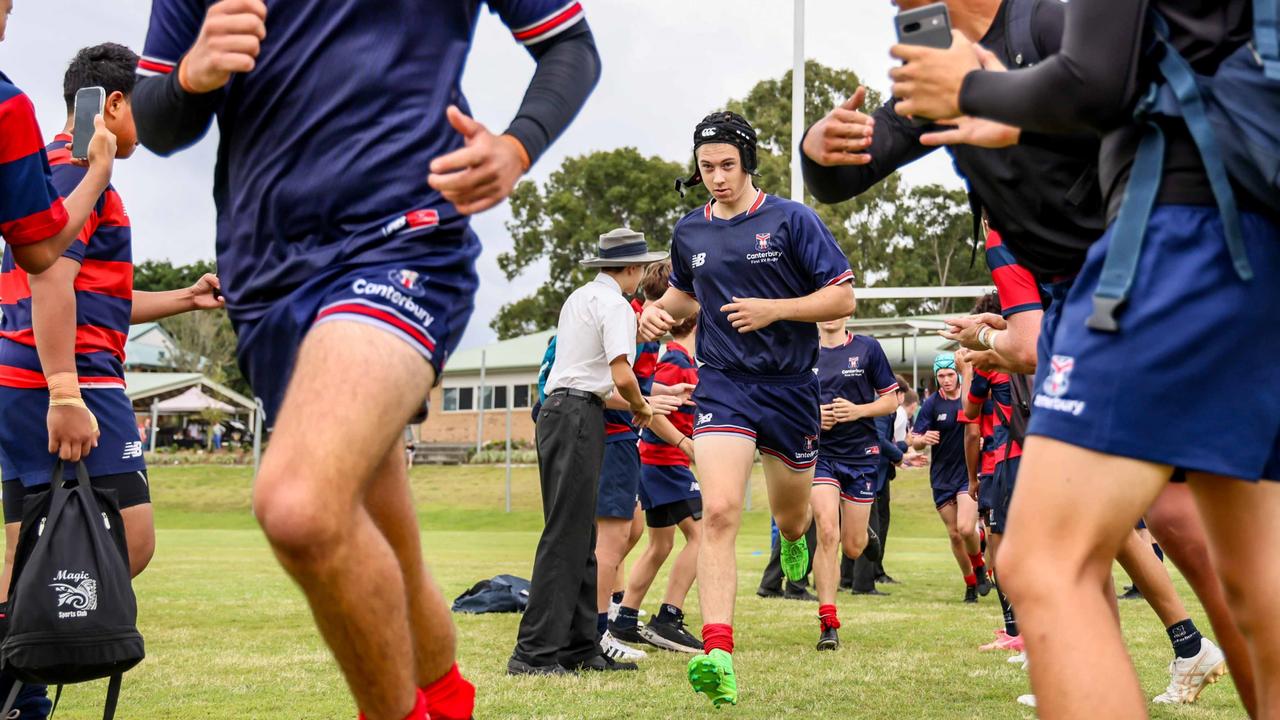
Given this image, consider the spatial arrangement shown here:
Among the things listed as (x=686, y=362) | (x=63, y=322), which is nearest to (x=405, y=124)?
(x=63, y=322)

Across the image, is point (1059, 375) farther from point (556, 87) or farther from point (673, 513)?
point (673, 513)

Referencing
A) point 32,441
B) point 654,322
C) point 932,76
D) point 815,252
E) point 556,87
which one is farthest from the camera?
point 654,322

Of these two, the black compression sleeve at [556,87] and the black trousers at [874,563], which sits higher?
the black compression sleeve at [556,87]

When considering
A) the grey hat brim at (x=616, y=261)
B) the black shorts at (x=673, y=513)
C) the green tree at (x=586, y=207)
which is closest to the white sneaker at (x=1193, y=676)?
the grey hat brim at (x=616, y=261)

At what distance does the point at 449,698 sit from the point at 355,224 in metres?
1.38

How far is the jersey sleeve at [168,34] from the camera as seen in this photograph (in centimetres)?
327

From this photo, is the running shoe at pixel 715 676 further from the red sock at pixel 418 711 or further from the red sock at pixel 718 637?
the red sock at pixel 418 711

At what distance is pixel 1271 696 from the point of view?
8.80 ft

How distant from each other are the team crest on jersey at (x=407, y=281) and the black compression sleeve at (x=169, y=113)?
2.37ft

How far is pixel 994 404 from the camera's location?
9.39 metres

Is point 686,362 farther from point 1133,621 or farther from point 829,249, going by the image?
point 1133,621

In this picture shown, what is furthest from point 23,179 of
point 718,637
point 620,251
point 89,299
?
point 620,251

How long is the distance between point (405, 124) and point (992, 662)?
214 inches

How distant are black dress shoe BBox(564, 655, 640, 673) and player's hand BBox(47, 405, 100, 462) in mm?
3212
